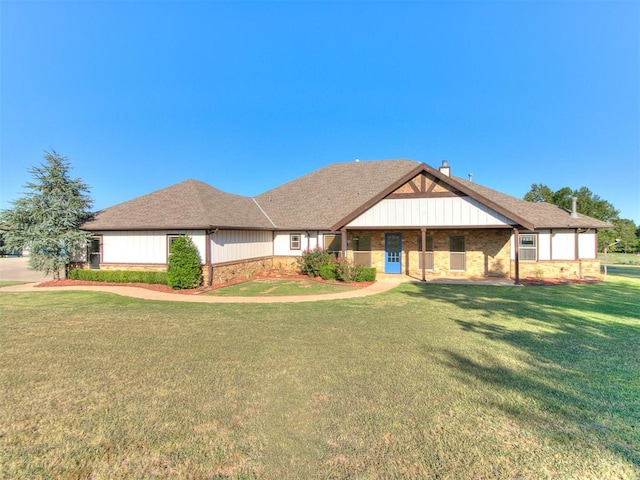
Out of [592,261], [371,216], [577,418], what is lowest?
[577,418]

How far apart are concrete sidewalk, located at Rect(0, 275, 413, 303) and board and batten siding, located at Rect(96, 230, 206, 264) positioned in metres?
1.83

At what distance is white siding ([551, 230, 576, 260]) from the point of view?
17031 mm

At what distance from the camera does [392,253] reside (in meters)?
18.8

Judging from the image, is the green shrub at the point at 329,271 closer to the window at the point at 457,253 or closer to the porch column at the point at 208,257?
the porch column at the point at 208,257

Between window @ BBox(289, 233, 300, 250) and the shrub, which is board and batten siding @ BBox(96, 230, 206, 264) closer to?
window @ BBox(289, 233, 300, 250)

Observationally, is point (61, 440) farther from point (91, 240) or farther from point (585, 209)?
point (585, 209)

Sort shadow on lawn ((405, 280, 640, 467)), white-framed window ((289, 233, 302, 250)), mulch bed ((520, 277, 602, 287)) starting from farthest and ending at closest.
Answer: white-framed window ((289, 233, 302, 250)) → mulch bed ((520, 277, 602, 287)) → shadow on lawn ((405, 280, 640, 467))

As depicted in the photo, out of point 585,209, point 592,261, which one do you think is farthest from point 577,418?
point 585,209

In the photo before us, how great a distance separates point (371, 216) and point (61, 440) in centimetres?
1439

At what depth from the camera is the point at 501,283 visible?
15133mm

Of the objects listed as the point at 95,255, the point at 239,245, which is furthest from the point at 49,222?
the point at 239,245

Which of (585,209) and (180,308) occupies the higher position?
(585,209)

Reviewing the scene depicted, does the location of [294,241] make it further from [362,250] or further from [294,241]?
[362,250]

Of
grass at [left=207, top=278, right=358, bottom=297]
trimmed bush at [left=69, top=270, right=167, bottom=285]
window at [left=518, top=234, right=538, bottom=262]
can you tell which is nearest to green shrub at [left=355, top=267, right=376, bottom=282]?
grass at [left=207, top=278, right=358, bottom=297]
